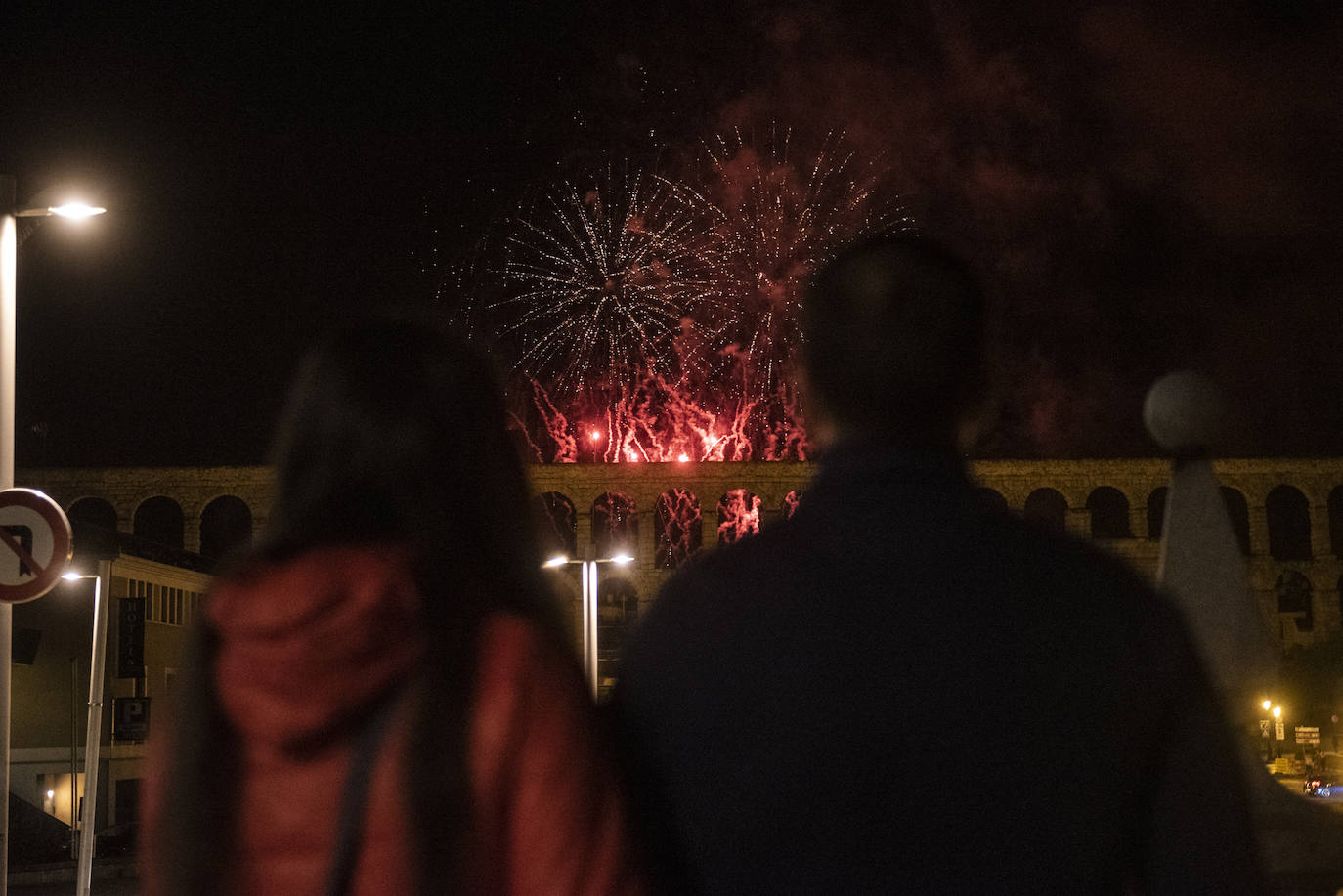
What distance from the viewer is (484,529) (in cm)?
164

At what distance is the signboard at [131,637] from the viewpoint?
2886cm

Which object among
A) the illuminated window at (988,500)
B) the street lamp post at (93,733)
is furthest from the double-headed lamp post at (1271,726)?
the illuminated window at (988,500)

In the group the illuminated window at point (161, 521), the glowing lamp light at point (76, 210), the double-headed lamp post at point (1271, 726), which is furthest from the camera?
the illuminated window at point (161, 521)

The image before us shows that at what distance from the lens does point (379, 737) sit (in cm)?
149

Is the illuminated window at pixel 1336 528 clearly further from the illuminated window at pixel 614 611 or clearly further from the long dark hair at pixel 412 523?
the long dark hair at pixel 412 523

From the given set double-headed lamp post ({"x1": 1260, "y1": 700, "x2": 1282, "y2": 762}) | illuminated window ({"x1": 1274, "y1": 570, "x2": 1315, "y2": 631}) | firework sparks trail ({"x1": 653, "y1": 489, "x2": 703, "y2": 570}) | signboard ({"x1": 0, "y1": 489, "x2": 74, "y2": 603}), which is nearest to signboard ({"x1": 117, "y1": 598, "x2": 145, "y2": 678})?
signboard ({"x1": 0, "y1": 489, "x2": 74, "y2": 603})

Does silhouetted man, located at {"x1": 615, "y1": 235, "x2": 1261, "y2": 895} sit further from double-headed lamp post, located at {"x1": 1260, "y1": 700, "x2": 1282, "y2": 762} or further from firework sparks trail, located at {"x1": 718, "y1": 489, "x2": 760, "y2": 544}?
firework sparks trail, located at {"x1": 718, "y1": 489, "x2": 760, "y2": 544}

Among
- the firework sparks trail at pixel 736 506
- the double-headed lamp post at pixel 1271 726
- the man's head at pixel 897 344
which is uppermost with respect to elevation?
the firework sparks trail at pixel 736 506

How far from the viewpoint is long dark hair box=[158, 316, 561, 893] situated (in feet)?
4.83

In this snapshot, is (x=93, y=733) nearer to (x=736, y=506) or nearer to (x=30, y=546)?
(x=30, y=546)

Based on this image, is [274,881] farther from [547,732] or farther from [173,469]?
[173,469]

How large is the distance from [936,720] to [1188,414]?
194 cm

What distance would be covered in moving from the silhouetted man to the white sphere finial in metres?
1.77

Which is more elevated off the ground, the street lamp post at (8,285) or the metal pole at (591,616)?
the street lamp post at (8,285)
